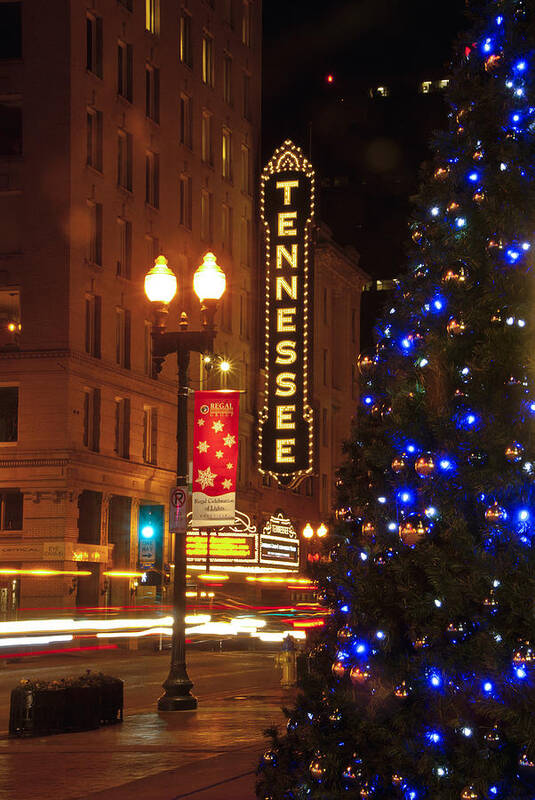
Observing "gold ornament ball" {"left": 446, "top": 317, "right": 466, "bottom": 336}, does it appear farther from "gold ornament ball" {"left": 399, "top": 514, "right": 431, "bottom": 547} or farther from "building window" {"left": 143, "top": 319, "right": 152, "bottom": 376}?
"building window" {"left": 143, "top": 319, "right": 152, "bottom": 376}

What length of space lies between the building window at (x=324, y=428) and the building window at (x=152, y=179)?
23.5 meters

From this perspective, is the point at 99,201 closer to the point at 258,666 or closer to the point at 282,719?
the point at 258,666

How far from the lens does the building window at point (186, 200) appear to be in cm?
5250

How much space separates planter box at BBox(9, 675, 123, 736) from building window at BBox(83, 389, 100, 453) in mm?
27180

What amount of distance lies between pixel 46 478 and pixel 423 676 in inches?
1427

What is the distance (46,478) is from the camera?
136 feet

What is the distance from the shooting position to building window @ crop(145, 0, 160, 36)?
164 feet

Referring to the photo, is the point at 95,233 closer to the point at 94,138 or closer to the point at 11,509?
the point at 94,138

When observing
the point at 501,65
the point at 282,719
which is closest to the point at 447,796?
the point at 501,65

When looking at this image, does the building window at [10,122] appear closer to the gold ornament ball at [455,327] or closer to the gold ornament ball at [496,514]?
the gold ornament ball at [455,327]

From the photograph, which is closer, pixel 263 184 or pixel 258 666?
pixel 258 666

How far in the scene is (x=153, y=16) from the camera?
5056 centimetres

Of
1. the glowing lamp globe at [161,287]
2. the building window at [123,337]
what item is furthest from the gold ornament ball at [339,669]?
the building window at [123,337]

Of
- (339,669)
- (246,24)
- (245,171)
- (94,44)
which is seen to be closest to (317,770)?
(339,669)
